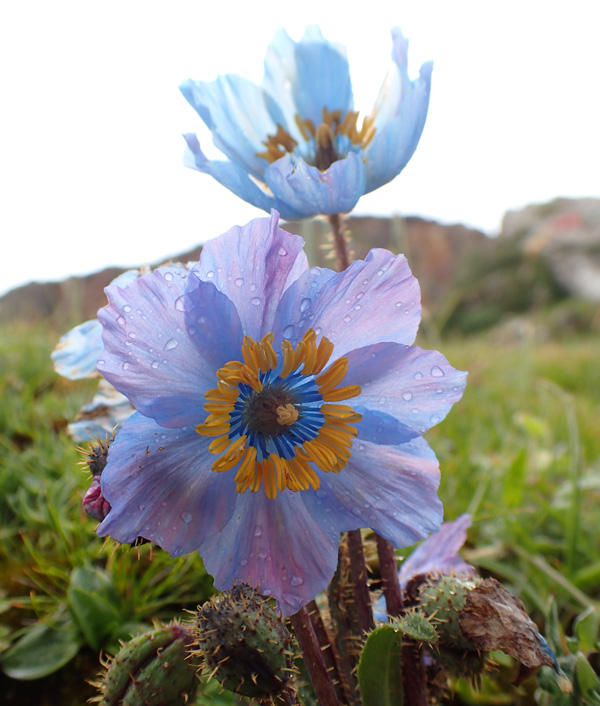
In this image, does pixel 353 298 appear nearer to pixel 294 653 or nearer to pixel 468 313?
pixel 294 653

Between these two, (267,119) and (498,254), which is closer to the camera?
(267,119)

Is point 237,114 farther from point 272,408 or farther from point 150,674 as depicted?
point 150,674

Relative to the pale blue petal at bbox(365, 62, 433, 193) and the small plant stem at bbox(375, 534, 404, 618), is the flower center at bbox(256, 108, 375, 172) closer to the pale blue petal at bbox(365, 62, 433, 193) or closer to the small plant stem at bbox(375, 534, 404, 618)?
the pale blue petal at bbox(365, 62, 433, 193)

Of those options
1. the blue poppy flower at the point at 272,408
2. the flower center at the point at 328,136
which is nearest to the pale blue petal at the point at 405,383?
the blue poppy flower at the point at 272,408

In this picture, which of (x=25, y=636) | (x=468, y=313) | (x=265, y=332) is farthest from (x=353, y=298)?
(x=468, y=313)

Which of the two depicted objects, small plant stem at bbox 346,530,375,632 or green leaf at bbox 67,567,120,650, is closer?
small plant stem at bbox 346,530,375,632

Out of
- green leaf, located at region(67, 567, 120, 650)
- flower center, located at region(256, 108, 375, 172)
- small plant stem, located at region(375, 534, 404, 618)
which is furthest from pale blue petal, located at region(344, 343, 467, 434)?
green leaf, located at region(67, 567, 120, 650)
